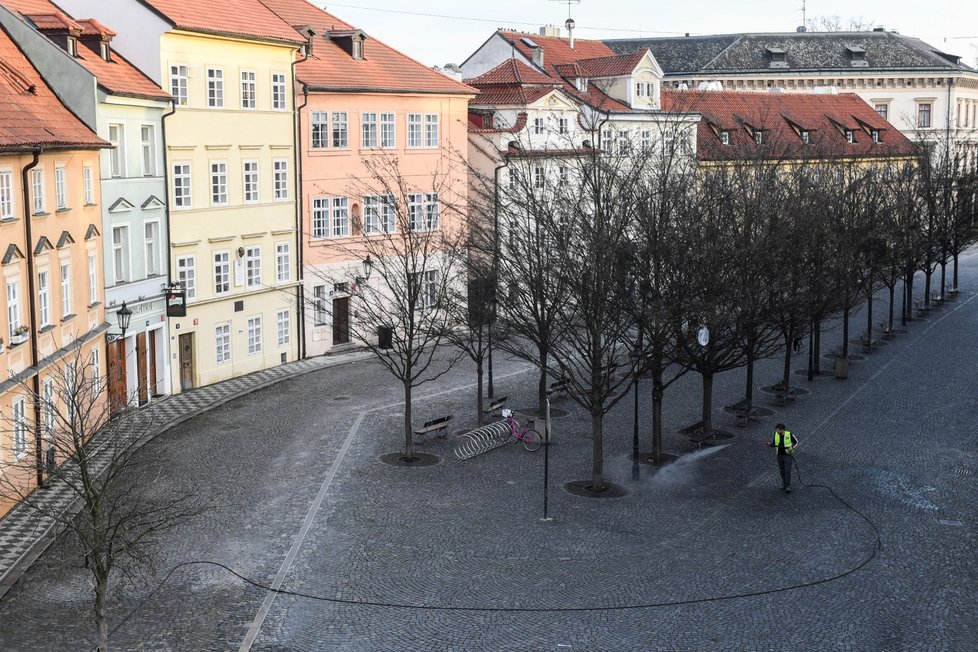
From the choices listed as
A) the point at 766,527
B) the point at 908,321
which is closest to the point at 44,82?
the point at 766,527

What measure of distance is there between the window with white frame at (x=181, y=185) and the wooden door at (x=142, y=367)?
461cm

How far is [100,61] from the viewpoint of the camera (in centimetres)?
3703

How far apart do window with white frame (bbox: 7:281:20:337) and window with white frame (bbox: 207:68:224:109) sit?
49.2ft

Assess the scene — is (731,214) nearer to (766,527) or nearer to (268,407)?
(766,527)

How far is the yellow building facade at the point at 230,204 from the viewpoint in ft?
131

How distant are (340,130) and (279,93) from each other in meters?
3.42

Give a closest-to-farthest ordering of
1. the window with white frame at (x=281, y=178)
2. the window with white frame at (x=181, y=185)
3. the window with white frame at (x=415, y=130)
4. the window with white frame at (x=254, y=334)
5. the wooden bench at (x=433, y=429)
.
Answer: the wooden bench at (x=433, y=429) < the window with white frame at (x=181, y=185) < the window with white frame at (x=254, y=334) < the window with white frame at (x=281, y=178) < the window with white frame at (x=415, y=130)

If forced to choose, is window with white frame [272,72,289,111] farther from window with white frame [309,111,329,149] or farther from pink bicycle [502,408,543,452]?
pink bicycle [502,408,543,452]

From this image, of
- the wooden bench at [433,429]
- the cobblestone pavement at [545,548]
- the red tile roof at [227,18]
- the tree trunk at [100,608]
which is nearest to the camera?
the tree trunk at [100,608]

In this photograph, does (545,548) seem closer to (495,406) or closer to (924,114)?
(495,406)

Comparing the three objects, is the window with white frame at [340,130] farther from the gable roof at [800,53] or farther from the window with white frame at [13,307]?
the gable roof at [800,53]

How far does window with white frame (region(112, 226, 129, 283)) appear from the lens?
120 ft

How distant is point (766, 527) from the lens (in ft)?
83.6

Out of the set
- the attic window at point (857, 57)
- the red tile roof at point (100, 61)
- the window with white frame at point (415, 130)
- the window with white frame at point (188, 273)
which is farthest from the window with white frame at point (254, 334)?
the attic window at point (857, 57)
